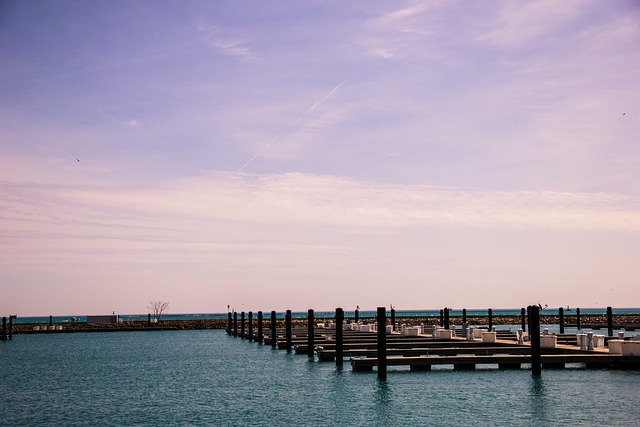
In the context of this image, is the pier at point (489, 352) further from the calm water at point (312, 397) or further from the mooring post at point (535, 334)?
the calm water at point (312, 397)

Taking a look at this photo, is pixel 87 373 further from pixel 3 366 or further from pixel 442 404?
pixel 442 404

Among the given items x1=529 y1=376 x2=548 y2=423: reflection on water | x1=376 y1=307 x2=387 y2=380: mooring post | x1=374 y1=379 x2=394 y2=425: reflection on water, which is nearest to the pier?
x1=376 y1=307 x2=387 y2=380: mooring post

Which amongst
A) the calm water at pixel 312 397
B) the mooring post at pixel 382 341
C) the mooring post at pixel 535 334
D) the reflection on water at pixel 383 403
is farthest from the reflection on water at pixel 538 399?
the mooring post at pixel 382 341

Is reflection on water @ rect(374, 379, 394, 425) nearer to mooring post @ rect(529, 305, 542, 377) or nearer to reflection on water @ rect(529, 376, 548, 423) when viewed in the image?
reflection on water @ rect(529, 376, 548, 423)

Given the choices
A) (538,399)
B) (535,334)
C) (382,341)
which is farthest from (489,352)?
(538,399)

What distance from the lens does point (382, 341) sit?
105 ft

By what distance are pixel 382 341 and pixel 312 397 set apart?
373cm

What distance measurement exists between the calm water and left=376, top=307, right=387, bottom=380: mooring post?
71 centimetres

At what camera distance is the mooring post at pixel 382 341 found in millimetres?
31078

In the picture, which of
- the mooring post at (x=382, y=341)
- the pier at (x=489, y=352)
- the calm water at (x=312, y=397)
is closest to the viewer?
the calm water at (x=312, y=397)

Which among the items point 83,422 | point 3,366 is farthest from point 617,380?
point 3,366

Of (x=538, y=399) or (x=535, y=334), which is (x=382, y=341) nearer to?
(x=535, y=334)

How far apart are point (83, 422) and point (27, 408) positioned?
4.80 meters

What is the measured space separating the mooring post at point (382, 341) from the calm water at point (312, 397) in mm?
706
